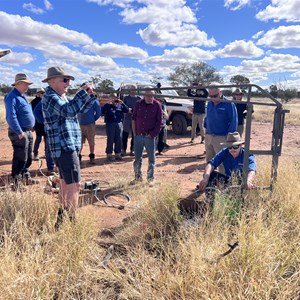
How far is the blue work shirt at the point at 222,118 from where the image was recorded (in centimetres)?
548

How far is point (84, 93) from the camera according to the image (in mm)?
3365

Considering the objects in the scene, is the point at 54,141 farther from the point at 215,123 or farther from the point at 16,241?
the point at 215,123

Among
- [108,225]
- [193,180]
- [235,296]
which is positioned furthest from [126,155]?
[235,296]

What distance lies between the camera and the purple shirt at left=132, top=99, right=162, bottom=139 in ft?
19.5


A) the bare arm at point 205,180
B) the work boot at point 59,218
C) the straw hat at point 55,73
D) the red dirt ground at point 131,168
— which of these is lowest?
the red dirt ground at point 131,168

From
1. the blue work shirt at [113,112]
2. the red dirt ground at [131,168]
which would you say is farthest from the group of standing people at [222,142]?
the blue work shirt at [113,112]

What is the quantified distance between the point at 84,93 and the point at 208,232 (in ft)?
5.63

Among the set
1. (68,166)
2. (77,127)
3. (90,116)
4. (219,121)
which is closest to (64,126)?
(77,127)

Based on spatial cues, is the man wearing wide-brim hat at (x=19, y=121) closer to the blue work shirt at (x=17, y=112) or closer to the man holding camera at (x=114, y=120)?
the blue work shirt at (x=17, y=112)

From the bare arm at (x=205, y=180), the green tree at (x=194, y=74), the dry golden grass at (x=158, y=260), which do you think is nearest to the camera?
the dry golden grass at (x=158, y=260)

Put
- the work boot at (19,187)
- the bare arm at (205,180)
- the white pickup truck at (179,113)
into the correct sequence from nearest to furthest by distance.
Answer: the bare arm at (205,180), the work boot at (19,187), the white pickup truck at (179,113)

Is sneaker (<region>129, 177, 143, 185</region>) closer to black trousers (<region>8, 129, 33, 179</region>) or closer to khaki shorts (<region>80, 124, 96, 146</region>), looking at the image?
black trousers (<region>8, 129, 33, 179</region>)

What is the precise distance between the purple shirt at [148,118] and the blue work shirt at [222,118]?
0.91m

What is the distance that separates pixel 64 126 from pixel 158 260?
5.25 ft
